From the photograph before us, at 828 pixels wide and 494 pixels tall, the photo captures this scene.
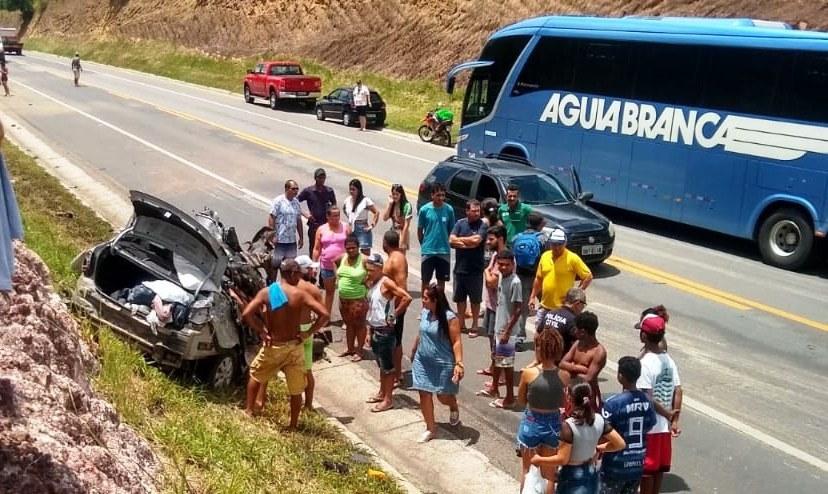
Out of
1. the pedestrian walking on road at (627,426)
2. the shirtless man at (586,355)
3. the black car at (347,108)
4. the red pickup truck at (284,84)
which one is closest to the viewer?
the pedestrian walking on road at (627,426)

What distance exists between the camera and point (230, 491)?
5871mm

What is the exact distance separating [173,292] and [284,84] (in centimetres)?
3063

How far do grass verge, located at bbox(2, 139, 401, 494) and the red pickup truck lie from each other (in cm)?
2941

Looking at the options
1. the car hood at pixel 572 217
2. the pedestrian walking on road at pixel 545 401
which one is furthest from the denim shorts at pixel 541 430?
the car hood at pixel 572 217

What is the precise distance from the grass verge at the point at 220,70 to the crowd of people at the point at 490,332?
2171 cm

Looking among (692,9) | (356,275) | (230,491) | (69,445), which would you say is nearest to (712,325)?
(356,275)

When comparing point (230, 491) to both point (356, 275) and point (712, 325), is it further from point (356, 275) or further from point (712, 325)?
point (712, 325)

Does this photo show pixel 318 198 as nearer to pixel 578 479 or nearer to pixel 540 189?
pixel 540 189

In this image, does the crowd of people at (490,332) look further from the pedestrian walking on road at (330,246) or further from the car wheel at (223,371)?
the car wheel at (223,371)

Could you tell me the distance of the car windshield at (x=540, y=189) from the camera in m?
14.2

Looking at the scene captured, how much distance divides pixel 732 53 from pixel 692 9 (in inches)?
731

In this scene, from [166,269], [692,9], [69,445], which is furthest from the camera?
[692,9]

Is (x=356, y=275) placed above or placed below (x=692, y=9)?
below

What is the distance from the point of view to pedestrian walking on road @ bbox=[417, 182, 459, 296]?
11.0m
